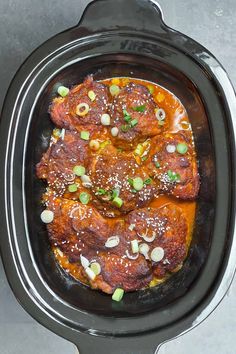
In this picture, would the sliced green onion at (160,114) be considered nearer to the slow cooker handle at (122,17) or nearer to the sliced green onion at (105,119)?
the sliced green onion at (105,119)

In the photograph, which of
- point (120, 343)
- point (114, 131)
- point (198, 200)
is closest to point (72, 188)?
point (114, 131)

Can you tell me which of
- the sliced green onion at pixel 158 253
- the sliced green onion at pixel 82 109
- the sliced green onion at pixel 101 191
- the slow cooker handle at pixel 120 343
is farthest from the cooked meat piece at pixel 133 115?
the slow cooker handle at pixel 120 343

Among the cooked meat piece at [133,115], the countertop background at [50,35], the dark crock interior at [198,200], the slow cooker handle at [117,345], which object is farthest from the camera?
the countertop background at [50,35]

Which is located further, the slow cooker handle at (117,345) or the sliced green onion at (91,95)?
the sliced green onion at (91,95)

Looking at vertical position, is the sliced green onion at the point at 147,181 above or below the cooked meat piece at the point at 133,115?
below

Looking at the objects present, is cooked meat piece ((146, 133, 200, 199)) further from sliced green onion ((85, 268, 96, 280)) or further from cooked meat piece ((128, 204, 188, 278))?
sliced green onion ((85, 268, 96, 280))

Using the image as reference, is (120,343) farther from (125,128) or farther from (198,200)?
(125,128)

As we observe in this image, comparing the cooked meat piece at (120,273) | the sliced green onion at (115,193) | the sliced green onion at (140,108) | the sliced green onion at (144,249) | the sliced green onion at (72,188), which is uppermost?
the sliced green onion at (140,108)

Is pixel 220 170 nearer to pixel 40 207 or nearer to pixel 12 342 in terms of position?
pixel 40 207

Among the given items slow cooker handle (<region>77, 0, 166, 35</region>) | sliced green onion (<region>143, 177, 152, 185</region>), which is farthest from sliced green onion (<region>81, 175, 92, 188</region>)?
slow cooker handle (<region>77, 0, 166, 35</region>)
